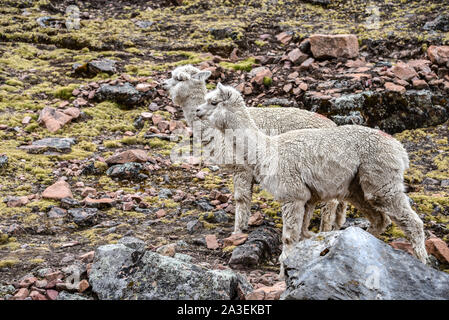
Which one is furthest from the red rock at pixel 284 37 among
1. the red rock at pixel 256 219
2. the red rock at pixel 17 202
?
the red rock at pixel 17 202

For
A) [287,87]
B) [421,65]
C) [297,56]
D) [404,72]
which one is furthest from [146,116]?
[421,65]

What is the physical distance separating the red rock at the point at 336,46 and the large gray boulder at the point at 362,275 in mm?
11903

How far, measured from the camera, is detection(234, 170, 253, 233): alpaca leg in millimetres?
9039

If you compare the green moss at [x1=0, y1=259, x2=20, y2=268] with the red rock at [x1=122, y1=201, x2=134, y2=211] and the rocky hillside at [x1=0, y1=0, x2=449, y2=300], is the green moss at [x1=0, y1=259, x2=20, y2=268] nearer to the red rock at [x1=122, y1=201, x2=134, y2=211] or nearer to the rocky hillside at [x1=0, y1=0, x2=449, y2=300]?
the rocky hillside at [x1=0, y1=0, x2=449, y2=300]

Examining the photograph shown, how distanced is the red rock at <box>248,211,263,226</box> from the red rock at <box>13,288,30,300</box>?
487cm

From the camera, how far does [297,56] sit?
1620cm

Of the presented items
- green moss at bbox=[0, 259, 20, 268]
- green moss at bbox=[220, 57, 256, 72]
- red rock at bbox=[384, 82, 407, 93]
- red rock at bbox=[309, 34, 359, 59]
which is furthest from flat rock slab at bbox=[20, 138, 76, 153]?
red rock at bbox=[384, 82, 407, 93]

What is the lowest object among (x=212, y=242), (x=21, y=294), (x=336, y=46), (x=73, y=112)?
(x=212, y=242)

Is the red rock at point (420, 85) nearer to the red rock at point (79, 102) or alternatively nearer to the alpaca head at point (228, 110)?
the alpaca head at point (228, 110)

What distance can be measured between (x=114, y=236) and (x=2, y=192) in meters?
3.47

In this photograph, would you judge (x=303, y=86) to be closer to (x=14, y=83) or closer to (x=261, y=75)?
(x=261, y=75)

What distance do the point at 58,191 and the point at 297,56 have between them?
1033 cm

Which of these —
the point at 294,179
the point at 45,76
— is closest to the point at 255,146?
the point at 294,179
